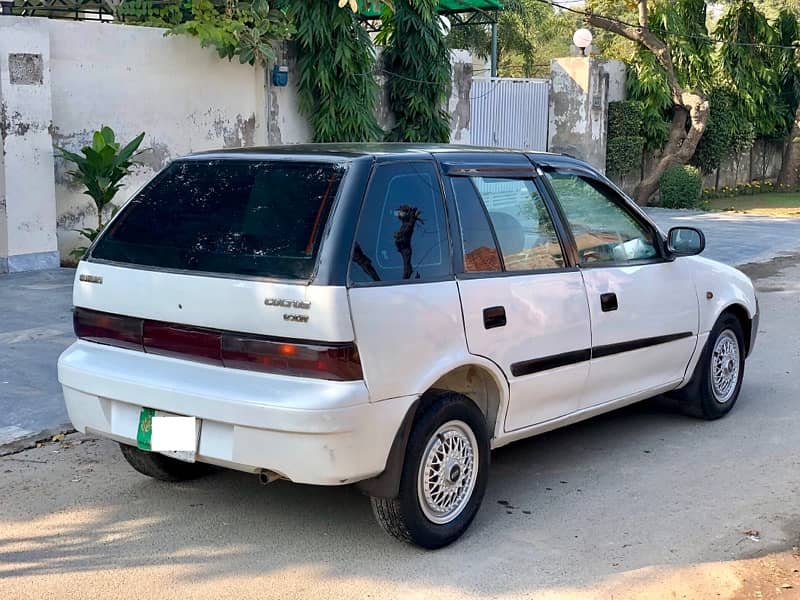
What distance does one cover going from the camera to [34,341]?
27.1 feet

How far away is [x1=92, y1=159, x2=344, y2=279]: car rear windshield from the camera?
4.32m

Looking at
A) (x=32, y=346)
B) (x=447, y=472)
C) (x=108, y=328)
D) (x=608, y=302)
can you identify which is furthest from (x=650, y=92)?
(x=108, y=328)

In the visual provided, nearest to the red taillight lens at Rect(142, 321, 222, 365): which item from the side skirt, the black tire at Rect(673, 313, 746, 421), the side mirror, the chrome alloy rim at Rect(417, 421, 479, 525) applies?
the chrome alloy rim at Rect(417, 421, 479, 525)

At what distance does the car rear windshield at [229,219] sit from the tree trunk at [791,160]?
24309 millimetres

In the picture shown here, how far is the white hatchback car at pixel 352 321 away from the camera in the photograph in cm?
414

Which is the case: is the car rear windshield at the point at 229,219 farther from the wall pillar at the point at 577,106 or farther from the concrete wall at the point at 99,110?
the wall pillar at the point at 577,106

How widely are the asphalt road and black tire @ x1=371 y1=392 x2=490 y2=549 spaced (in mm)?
87

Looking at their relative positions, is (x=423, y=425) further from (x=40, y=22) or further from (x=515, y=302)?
(x=40, y=22)

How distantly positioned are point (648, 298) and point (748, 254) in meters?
9.89

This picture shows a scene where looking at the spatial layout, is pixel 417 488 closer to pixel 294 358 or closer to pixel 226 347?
pixel 294 358

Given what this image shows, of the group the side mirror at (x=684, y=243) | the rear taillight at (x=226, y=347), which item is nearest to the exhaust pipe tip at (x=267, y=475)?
the rear taillight at (x=226, y=347)

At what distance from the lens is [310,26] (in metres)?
13.5

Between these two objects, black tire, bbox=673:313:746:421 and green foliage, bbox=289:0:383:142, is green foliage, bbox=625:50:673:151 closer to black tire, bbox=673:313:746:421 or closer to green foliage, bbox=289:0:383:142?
green foliage, bbox=289:0:383:142

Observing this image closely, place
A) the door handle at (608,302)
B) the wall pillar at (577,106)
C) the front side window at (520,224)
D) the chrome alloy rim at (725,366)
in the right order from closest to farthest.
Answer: the front side window at (520,224) → the door handle at (608,302) → the chrome alloy rim at (725,366) → the wall pillar at (577,106)
